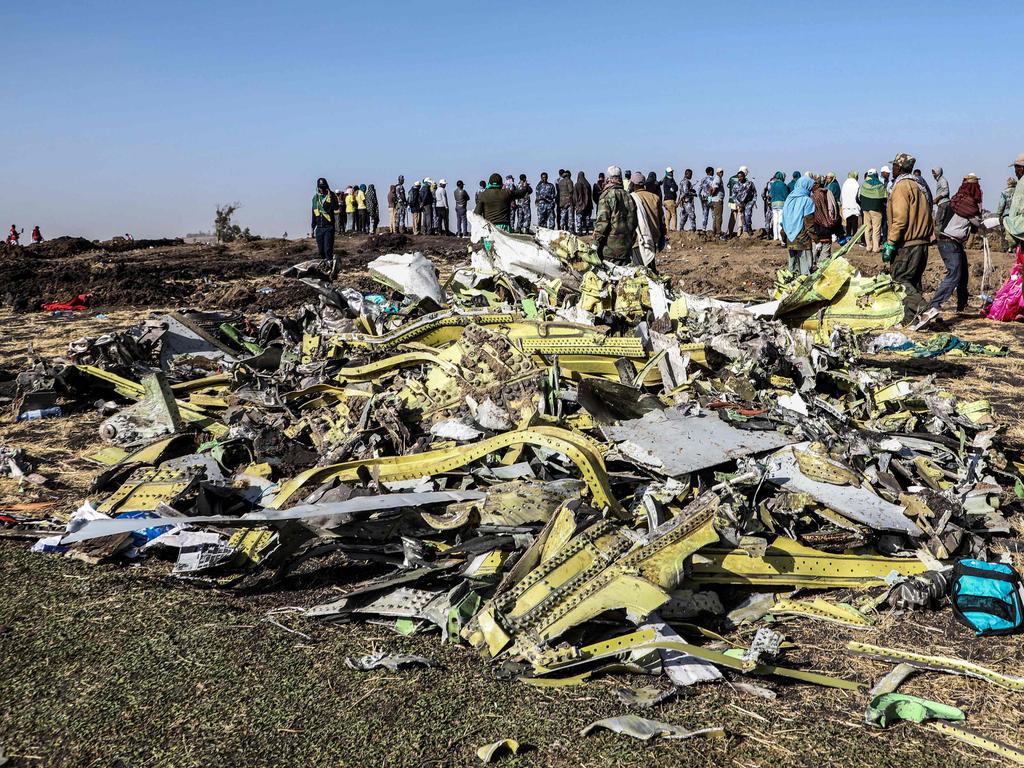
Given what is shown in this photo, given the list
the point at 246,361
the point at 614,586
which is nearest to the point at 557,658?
the point at 614,586

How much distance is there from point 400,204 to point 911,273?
61.8 ft

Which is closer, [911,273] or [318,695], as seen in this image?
[318,695]

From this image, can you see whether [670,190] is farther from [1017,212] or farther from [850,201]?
[1017,212]

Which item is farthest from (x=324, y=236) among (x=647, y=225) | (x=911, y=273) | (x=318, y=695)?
(x=318, y=695)

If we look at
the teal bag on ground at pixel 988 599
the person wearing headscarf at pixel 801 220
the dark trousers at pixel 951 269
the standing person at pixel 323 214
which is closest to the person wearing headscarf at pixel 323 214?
the standing person at pixel 323 214

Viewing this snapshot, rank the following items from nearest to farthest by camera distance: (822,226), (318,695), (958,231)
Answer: (318,695) < (958,231) < (822,226)

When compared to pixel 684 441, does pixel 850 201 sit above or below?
above

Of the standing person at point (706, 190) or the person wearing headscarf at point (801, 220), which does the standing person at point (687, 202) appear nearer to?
the standing person at point (706, 190)

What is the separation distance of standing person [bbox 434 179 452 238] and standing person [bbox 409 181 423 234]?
0.54 metres

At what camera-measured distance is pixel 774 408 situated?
498cm

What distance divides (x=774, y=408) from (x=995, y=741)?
8.54 ft

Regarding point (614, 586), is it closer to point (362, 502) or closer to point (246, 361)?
point (362, 502)

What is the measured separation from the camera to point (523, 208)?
24266mm

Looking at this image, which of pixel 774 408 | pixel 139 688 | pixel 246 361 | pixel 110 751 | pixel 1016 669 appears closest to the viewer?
pixel 110 751
